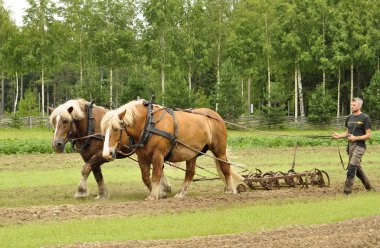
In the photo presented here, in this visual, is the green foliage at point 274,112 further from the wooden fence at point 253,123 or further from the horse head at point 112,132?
the horse head at point 112,132

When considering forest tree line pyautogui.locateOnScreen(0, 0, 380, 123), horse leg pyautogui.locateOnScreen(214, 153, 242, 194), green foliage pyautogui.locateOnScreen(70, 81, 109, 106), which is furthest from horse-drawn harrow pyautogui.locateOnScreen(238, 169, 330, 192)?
green foliage pyautogui.locateOnScreen(70, 81, 109, 106)

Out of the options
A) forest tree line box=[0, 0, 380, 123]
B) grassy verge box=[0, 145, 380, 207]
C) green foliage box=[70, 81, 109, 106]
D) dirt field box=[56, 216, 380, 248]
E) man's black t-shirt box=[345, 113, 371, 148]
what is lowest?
grassy verge box=[0, 145, 380, 207]

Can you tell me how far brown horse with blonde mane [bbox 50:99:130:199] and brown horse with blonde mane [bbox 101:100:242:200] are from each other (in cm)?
76

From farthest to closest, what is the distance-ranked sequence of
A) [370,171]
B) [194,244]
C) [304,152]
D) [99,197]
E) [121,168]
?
[304,152] → [121,168] → [370,171] → [99,197] → [194,244]

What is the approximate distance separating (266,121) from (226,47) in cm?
975

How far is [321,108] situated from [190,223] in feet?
136

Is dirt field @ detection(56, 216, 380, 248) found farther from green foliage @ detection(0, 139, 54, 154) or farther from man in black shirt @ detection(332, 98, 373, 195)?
green foliage @ detection(0, 139, 54, 154)

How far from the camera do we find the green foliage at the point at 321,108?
163 feet

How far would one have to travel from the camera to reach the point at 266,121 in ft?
163

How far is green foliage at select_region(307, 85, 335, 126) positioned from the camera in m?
49.8

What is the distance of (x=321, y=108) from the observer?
49.7 metres

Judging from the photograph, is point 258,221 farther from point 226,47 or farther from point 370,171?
point 226,47

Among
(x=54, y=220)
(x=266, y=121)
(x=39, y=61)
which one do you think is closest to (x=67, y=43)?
(x=39, y=61)

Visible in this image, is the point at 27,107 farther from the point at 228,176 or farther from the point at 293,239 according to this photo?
the point at 293,239
